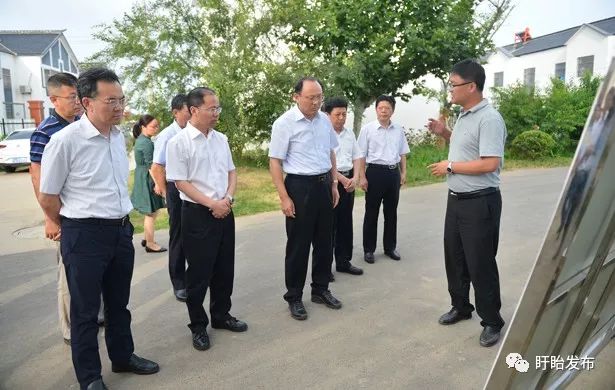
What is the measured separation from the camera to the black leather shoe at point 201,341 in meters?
3.43

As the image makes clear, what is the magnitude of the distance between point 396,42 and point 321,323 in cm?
985

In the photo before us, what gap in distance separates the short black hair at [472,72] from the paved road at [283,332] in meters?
1.79

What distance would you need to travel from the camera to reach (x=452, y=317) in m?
3.78

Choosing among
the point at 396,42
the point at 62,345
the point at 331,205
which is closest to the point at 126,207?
the point at 62,345

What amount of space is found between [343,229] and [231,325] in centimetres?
183

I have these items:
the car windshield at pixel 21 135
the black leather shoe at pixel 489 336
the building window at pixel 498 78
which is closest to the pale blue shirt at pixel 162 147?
the black leather shoe at pixel 489 336

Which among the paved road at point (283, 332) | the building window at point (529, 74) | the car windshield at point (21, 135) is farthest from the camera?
the building window at point (529, 74)

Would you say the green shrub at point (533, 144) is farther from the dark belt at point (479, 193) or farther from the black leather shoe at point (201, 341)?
the black leather shoe at point (201, 341)

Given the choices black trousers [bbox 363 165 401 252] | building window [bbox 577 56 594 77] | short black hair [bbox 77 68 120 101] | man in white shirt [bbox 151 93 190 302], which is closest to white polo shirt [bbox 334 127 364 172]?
black trousers [bbox 363 165 401 252]

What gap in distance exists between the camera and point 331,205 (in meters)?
4.07

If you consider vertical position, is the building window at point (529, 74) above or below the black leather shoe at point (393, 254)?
above

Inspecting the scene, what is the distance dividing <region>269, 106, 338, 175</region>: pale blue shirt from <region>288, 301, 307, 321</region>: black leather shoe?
1.07 meters

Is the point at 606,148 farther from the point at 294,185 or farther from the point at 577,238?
the point at 294,185

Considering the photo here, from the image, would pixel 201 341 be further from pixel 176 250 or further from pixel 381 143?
pixel 381 143
